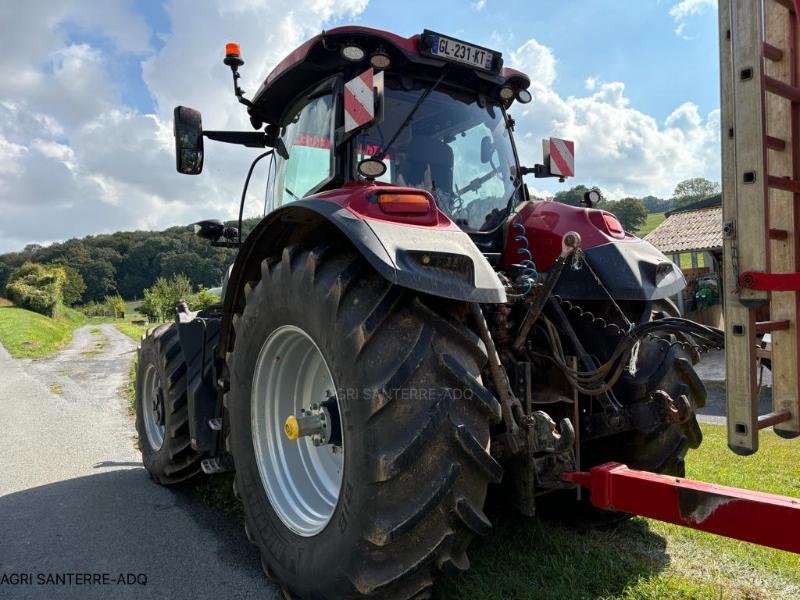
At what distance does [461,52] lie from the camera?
10.3ft

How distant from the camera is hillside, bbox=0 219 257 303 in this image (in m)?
55.5

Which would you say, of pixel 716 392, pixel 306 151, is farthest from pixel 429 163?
pixel 716 392

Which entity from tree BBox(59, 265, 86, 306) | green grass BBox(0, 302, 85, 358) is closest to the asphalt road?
green grass BBox(0, 302, 85, 358)

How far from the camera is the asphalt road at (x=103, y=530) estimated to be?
2.84m

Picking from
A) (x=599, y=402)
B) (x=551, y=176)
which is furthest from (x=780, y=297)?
(x=551, y=176)

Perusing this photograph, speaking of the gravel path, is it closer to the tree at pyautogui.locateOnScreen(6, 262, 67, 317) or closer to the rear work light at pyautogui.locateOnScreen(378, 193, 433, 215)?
the rear work light at pyautogui.locateOnScreen(378, 193, 433, 215)

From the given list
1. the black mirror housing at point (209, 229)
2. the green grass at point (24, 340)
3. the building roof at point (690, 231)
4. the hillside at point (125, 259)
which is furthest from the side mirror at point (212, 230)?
the hillside at point (125, 259)

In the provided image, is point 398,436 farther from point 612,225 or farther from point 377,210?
point 612,225

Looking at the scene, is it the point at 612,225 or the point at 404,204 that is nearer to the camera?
the point at 404,204

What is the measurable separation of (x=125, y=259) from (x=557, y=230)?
7759cm

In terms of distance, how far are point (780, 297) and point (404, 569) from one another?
155 centimetres

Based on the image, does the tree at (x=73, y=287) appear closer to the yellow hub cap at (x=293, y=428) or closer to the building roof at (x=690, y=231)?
the building roof at (x=690, y=231)

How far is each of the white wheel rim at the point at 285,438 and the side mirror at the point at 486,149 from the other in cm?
157

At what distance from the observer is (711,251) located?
1611 centimetres
